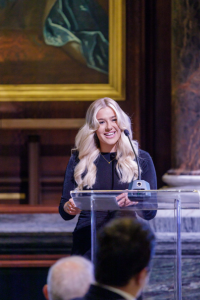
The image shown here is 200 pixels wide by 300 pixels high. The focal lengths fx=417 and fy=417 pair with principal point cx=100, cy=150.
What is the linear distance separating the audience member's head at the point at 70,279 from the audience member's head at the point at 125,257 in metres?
0.03

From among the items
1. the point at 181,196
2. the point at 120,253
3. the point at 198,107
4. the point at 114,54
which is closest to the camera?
the point at 120,253

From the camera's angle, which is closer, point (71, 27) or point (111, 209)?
point (111, 209)

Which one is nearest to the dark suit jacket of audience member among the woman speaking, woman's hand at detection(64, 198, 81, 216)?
woman's hand at detection(64, 198, 81, 216)

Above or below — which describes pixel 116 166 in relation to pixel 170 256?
above

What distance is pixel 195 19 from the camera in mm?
3195

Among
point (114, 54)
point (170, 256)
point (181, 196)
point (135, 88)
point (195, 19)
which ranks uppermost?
point (195, 19)

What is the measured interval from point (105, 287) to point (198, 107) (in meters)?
2.43

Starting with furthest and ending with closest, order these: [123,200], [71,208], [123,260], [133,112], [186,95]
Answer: [133,112] < [186,95] < [71,208] < [123,200] < [123,260]

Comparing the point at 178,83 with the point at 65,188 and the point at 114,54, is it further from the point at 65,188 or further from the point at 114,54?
the point at 65,188

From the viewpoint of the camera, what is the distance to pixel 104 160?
2.04 meters

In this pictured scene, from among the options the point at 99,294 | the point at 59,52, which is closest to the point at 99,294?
the point at 99,294

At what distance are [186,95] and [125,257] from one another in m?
2.43

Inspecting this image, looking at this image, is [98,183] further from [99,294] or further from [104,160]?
[99,294]

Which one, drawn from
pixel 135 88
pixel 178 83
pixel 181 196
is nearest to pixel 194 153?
pixel 178 83
